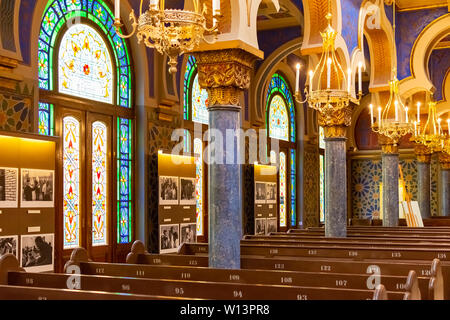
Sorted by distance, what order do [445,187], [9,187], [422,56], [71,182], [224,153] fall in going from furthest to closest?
[445,187] → [422,56] → [71,182] → [9,187] → [224,153]

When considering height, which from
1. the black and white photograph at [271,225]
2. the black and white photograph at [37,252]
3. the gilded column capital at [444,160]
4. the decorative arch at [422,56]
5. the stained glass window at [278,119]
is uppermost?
the decorative arch at [422,56]

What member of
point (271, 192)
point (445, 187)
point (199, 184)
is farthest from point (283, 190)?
point (445, 187)

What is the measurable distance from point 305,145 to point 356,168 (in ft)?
13.9

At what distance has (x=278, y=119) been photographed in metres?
19.1

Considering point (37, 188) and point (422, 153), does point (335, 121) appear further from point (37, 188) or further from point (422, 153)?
point (422, 153)

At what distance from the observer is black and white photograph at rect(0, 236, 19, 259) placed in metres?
8.12

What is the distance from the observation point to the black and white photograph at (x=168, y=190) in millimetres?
11977

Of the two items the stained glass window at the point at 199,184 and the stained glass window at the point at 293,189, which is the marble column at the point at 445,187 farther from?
the stained glass window at the point at 199,184

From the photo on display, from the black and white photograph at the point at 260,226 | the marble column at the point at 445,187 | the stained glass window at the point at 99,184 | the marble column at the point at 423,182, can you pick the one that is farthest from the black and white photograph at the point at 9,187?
the marble column at the point at 445,187

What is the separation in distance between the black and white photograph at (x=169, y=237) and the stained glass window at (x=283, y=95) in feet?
22.4

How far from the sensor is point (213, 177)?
22.5ft

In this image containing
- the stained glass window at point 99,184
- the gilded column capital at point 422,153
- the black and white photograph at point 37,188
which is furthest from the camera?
the gilded column capital at point 422,153

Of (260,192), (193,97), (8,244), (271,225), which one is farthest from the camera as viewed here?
(271,225)

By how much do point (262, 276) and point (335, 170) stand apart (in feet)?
19.2
